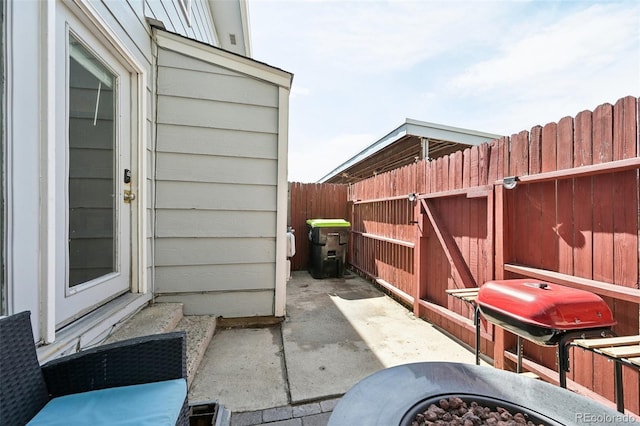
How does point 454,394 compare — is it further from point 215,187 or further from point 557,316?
point 215,187

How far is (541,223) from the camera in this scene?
195cm

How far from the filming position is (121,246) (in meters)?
2.28

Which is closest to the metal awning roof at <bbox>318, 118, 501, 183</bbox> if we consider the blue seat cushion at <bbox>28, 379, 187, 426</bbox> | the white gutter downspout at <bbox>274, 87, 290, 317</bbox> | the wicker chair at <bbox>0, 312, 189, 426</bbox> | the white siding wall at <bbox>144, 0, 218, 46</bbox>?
the white gutter downspout at <bbox>274, 87, 290, 317</bbox>

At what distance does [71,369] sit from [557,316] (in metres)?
2.11

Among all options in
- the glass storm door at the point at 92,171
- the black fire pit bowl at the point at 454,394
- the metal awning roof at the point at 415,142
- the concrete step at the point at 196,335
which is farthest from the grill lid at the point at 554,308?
the metal awning roof at the point at 415,142

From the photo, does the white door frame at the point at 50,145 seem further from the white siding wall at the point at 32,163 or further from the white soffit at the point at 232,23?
the white soffit at the point at 232,23

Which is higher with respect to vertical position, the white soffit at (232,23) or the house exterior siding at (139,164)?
the white soffit at (232,23)

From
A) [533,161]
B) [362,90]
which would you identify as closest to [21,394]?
[533,161]

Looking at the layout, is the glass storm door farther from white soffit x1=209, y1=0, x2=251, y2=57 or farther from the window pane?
white soffit x1=209, y1=0, x2=251, y2=57

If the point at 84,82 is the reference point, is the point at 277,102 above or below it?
above

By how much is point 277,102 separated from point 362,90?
3.47m

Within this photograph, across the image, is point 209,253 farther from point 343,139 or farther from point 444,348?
point 343,139

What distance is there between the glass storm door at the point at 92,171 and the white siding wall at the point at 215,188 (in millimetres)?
400

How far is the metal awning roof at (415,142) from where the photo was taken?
5.31 m
